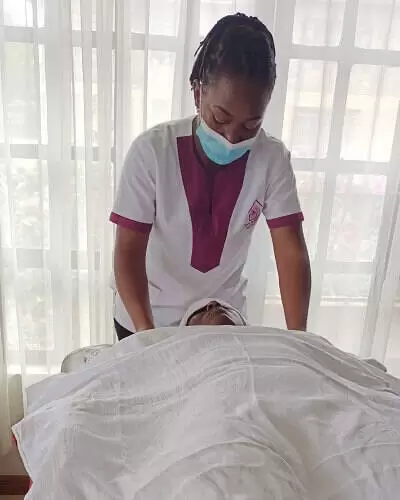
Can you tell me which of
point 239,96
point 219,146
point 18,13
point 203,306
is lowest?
point 203,306

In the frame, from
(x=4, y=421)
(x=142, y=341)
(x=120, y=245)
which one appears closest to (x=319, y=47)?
(x=120, y=245)

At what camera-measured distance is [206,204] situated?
4.31ft

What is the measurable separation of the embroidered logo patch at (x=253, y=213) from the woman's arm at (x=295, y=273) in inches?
2.6

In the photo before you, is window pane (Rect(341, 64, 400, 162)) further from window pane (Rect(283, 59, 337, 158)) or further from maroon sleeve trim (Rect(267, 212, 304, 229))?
maroon sleeve trim (Rect(267, 212, 304, 229))

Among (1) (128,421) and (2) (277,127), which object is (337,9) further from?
(1) (128,421)

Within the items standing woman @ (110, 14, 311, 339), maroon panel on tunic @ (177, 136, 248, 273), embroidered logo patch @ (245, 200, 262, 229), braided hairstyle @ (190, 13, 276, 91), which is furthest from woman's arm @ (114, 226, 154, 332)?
braided hairstyle @ (190, 13, 276, 91)

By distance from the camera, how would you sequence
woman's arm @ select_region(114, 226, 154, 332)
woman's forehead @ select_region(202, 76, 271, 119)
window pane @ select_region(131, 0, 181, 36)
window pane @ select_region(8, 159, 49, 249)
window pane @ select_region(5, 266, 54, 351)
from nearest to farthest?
woman's forehead @ select_region(202, 76, 271, 119) → woman's arm @ select_region(114, 226, 154, 332) → window pane @ select_region(131, 0, 181, 36) → window pane @ select_region(8, 159, 49, 249) → window pane @ select_region(5, 266, 54, 351)

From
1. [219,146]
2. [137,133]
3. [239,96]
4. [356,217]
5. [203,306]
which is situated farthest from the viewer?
[356,217]

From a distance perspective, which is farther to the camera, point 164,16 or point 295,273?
point 164,16

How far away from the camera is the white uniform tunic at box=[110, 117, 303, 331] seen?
4.21 ft

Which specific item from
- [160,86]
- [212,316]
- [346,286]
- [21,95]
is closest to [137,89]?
[160,86]

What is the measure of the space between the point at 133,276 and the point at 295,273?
1.18 ft

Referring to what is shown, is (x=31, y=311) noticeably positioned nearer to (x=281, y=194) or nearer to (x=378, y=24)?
(x=281, y=194)

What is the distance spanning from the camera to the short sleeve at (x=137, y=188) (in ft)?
4.18
